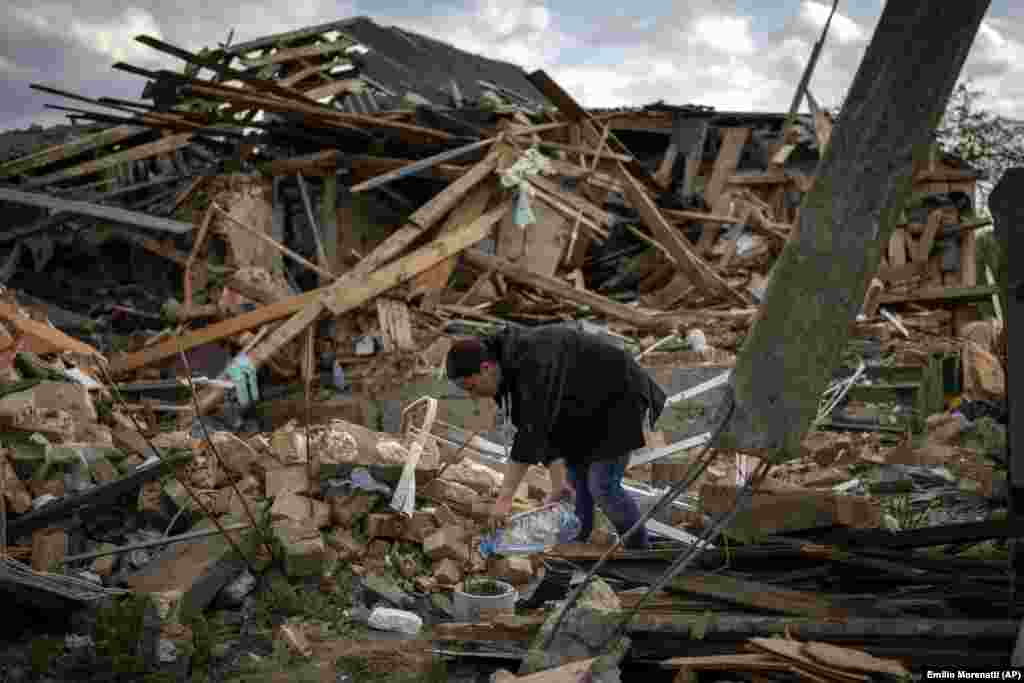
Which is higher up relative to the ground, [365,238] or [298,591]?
[365,238]

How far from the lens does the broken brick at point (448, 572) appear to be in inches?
234

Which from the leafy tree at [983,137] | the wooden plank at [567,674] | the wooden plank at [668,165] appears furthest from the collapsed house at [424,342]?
the leafy tree at [983,137]

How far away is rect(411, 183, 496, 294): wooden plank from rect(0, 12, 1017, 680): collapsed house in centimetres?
4

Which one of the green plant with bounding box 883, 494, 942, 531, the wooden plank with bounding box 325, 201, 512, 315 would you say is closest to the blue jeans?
the green plant with bounding box 883, 494, 942, 531

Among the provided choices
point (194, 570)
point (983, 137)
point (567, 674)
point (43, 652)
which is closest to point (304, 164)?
point (194, 570)

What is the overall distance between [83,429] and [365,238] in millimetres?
6889

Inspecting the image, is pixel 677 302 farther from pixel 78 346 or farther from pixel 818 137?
pixel 78 346

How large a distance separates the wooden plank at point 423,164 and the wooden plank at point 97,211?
214 centimetres

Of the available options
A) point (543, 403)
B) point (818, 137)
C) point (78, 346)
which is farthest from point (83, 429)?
point (818, 137)

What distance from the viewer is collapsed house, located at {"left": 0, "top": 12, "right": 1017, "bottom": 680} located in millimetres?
4461

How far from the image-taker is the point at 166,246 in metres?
12.3

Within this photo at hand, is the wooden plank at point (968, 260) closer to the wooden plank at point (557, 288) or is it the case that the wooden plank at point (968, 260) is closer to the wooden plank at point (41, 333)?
the wooden plank at point (557, 288)

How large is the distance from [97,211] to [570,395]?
875cm

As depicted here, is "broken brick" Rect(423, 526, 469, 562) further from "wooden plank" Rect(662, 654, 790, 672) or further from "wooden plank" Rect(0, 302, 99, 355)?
"wooden plank" Rect(0, 302, 99, 355)
